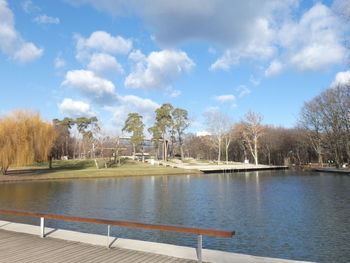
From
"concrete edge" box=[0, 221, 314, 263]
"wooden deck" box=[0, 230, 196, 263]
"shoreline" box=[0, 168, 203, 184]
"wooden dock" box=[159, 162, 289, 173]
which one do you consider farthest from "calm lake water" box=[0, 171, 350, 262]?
"wooden dock" box=[159, 162, 289, 173]

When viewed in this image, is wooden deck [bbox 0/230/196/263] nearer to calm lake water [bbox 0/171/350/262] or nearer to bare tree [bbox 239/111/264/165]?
calm lake water [bbox 0/171/350/262]

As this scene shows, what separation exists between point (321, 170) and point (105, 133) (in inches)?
1571

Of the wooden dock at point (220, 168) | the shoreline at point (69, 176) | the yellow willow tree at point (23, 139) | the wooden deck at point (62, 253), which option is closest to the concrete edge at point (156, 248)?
the wooden deck at point (62, 253)

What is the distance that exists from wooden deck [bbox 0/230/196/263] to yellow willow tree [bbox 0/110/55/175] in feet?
98.9

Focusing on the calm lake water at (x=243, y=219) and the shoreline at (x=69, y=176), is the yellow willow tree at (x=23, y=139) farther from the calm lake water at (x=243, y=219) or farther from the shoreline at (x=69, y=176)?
the calm lake water at (x=243, y=219)

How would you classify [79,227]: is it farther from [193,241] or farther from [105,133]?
[105,133]

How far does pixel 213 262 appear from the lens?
559 cm

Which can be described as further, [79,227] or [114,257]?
[79,227]

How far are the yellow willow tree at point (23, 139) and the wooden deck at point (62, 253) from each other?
30136 millimetres

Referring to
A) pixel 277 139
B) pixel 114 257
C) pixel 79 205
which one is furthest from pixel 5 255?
pixel 277 139

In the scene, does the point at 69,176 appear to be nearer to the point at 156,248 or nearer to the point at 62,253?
the point at 62,253

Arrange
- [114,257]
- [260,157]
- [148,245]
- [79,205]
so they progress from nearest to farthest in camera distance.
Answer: [114,257]
[148,245]
[79,205]
[260,157]

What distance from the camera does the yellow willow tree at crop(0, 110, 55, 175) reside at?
33406 millimetres

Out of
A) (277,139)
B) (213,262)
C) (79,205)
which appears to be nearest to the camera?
(213,262)
